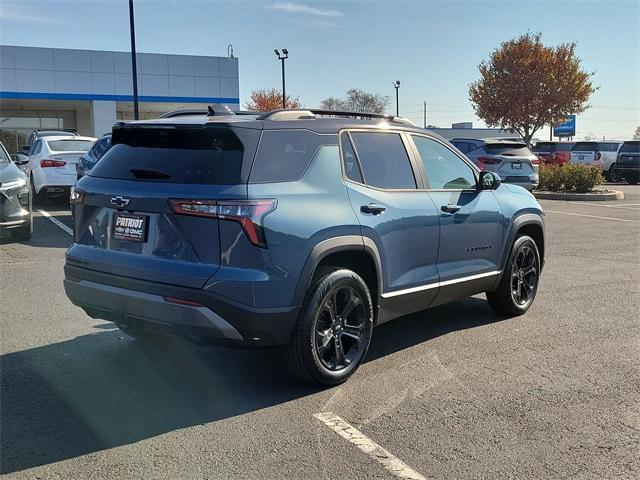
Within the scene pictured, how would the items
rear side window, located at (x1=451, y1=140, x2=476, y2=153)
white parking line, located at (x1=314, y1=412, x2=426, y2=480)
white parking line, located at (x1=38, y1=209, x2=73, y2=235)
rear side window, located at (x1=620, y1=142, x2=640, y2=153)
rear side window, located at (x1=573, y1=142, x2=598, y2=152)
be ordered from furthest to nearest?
rear side window, located at (x1=573, y1=142, x2=598, y2=152) → rear side window, located at (x1=620, y1=142, x2=640, y2=153) → rear side window, located at (x1=451, y1=140, x2=476, y2=153) → white parking line, located at (x1=38, y1=209, x2=73, y2=235) → white parking line, located at (x1=314, y1=412, x2=426, y2=480)

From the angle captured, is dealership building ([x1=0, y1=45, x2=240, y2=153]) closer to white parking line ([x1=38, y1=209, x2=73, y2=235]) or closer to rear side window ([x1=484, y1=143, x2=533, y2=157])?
white parking line ([x1=38, y1=209, x2=73, y2=235])

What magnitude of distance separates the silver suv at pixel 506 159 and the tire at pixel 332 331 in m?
13.0

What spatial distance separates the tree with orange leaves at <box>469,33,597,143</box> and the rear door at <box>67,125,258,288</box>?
1377 inches

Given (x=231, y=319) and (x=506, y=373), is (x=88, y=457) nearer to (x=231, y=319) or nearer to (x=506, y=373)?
(x=231, y=319)

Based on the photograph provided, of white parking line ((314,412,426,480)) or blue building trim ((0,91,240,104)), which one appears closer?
white parking line ((314,412,426,480))

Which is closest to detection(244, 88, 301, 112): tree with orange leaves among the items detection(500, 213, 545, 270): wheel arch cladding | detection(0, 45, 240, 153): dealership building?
detection(0, 45, 240, 153): dealership building

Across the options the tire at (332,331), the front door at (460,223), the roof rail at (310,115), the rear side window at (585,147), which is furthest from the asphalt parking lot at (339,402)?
the rear side window at (585,147)

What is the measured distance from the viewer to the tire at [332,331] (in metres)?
4.14

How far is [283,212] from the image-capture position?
398 cm

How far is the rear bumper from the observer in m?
3.82

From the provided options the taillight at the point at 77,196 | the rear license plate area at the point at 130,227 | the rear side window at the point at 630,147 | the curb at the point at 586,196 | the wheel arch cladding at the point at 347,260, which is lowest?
the curb at the point at 586,196

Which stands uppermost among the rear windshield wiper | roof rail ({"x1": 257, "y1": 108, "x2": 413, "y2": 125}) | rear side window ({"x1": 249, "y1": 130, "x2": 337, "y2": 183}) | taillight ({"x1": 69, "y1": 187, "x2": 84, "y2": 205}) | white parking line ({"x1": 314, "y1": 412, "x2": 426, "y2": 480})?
roof rail ({"x1": 257, "y1": 108, "x2": 413, "y2": 125})

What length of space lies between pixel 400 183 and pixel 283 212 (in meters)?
1.33

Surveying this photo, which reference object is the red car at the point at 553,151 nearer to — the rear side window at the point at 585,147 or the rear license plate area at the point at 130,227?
the rear side window at the point at 585,147
